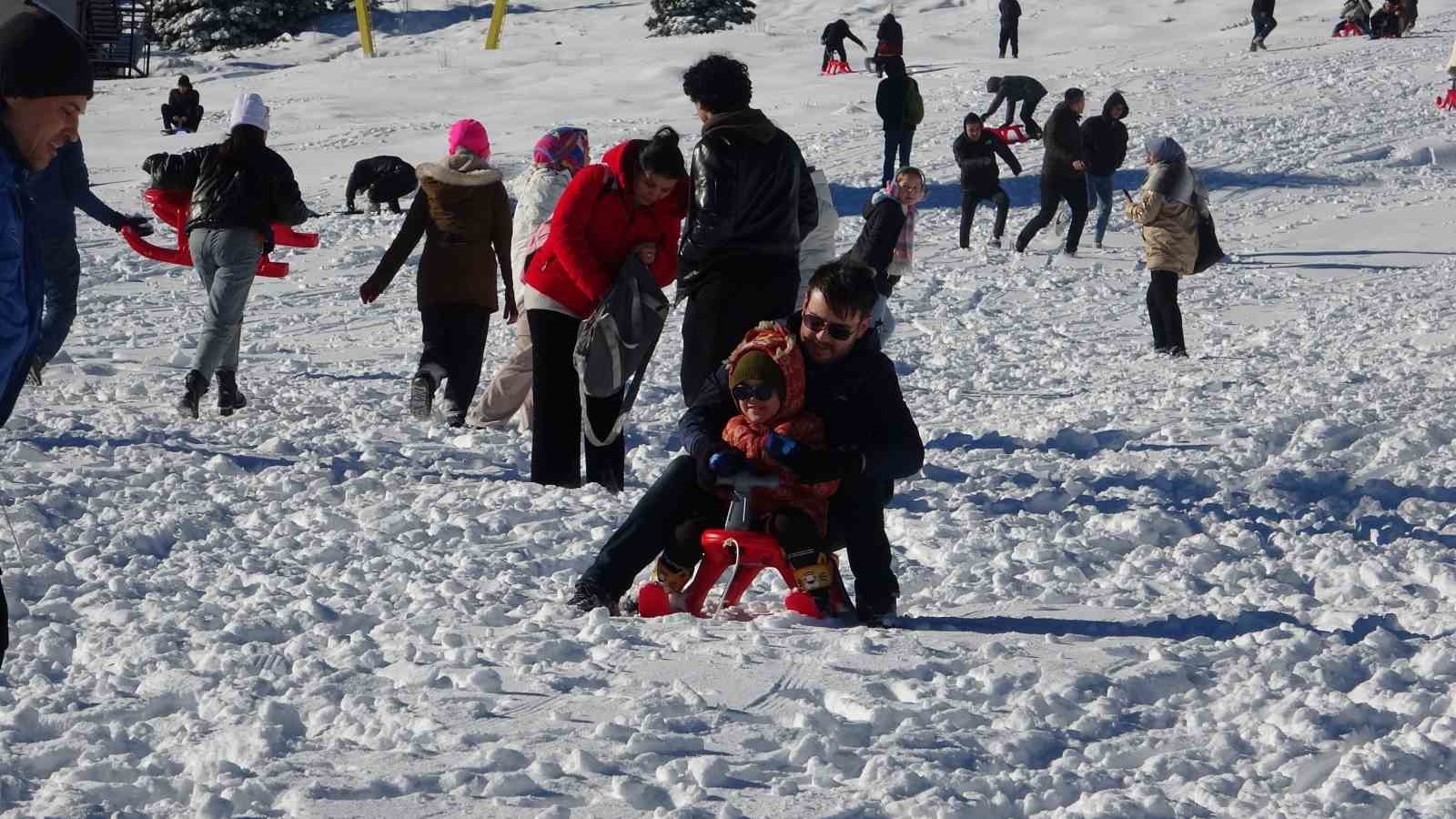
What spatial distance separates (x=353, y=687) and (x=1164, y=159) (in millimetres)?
7530

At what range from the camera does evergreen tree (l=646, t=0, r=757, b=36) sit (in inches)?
1460

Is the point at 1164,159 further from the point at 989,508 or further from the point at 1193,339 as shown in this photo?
the point at 989,508

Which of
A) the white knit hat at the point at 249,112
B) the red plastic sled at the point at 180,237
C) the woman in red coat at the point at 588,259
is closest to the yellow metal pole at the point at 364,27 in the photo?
the red plastic sled at the point at 180,237

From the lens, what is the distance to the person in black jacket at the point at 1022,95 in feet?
69.1

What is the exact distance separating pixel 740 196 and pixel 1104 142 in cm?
939

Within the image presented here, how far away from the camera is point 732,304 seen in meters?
6.28

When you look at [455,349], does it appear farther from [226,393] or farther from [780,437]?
[780,437]

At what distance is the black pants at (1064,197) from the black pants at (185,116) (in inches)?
529


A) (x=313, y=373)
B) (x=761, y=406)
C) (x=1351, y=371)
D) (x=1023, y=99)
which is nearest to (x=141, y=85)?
(x=1023, y=99)

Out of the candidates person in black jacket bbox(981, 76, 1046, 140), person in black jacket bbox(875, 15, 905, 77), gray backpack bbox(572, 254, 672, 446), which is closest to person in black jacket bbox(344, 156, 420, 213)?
person in black jacket bbox(981, 76, 1046, 140)

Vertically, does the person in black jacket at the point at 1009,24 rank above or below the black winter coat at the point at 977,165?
above

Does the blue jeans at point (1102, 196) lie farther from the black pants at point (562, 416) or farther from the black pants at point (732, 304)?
the black pants at point (732, 304)

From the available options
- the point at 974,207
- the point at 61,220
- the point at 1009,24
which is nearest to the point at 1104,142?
the point at 974,207

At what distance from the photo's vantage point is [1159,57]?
27156 mm
